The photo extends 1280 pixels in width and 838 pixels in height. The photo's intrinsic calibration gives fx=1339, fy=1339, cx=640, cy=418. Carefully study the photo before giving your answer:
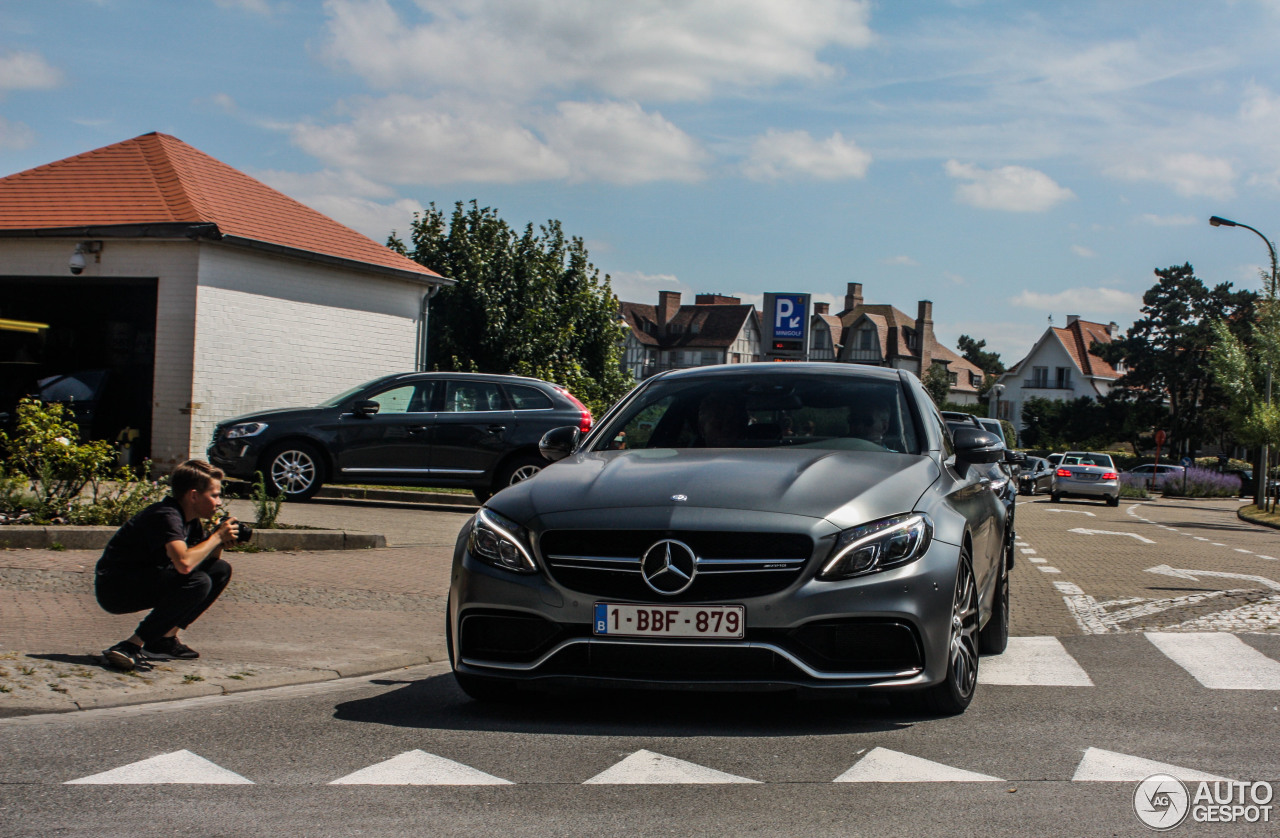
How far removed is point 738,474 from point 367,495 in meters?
13.4

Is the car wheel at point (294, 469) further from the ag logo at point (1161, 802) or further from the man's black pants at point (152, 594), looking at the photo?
the ag logo at point (1161, 802)

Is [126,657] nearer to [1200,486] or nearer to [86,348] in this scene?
[86,348]

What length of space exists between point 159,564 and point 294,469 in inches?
374

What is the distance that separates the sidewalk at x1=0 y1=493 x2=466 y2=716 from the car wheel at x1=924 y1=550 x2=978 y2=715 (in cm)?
292

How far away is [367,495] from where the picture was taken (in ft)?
59.9

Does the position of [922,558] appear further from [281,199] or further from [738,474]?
[281,199]

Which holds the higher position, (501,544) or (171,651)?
(501,544)

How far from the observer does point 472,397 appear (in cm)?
1620

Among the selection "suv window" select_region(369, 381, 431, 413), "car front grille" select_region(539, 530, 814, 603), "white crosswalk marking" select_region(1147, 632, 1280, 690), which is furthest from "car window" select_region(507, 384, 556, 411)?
"car front grille" select_region(539, 530, 814, 603)

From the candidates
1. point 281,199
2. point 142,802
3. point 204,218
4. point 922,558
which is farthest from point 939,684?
point 281,199

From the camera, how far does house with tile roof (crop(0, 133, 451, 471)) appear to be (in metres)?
19.2

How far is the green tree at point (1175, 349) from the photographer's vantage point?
264 feet

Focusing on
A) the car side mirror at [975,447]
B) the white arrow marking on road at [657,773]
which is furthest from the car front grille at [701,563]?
the car side mirror at [975,447]
